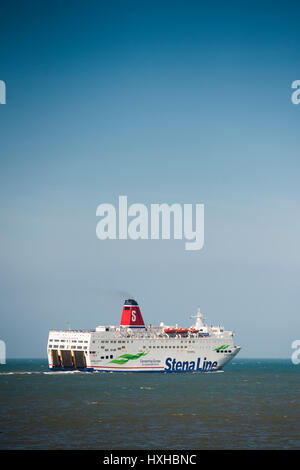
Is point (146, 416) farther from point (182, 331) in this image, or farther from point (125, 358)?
point (182, 331)

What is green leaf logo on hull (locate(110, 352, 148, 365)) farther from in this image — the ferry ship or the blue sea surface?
the blue sea surface

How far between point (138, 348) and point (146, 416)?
47988 millimetres

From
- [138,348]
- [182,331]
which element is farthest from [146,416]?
[182,331]

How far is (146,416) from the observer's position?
52.8 meters

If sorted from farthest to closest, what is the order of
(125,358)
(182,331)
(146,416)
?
(182,331) < (125,358) < (146,416)

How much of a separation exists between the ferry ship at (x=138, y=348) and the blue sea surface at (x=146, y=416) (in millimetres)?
14283

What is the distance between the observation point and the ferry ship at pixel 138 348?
3935 inches

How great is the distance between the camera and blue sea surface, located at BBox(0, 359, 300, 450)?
40.5 meters

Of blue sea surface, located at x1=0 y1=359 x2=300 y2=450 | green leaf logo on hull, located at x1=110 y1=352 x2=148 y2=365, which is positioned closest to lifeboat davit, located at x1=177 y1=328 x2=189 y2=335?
green leaf logo on hull, located at x1=110 y1=352 x2=148 y2=365

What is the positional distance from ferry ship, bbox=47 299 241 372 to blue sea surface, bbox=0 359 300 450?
14283 millimetres
